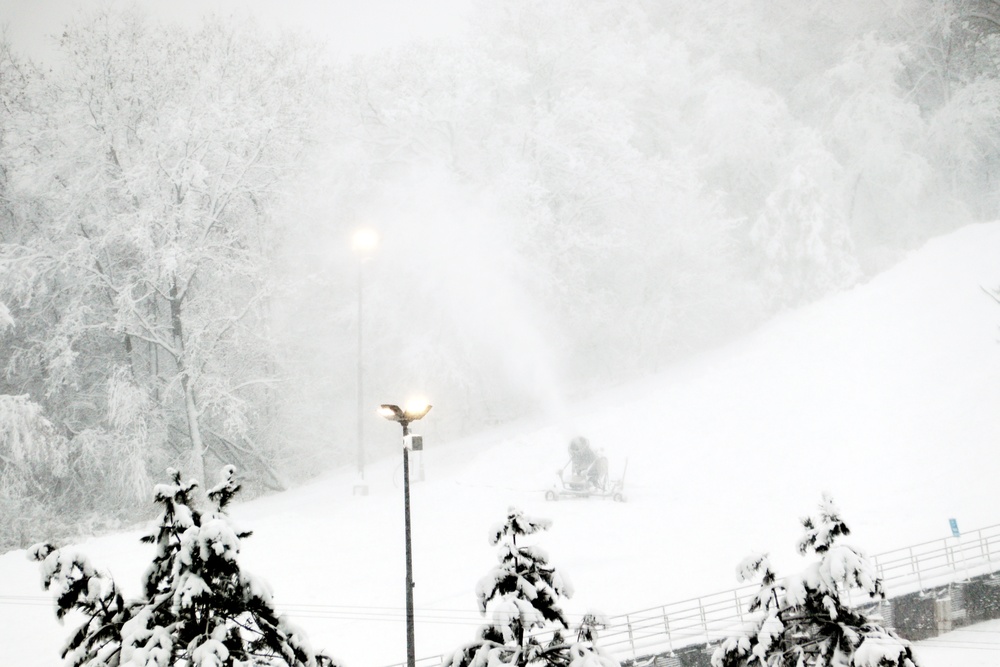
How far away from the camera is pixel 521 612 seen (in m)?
4.90

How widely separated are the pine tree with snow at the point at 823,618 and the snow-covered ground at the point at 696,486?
27.8 ft

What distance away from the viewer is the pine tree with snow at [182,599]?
4.31 m

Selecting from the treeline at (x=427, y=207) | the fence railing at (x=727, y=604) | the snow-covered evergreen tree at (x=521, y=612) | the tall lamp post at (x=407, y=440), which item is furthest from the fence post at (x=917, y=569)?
the treeline at (x=427, y=207)

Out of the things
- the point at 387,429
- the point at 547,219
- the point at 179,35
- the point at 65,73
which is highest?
the point at 179,35

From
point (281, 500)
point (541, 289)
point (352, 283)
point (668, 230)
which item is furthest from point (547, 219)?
point (281, 500)

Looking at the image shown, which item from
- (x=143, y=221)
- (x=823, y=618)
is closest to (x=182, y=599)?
(x=823, y=618)

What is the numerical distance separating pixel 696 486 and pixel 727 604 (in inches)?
259

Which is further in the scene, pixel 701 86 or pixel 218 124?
pixel 701 86

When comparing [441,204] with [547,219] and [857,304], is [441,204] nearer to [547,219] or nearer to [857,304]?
[547,219]

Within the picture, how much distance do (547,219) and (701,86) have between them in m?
13.6

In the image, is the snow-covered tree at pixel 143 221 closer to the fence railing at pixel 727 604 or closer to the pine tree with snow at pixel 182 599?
the fence railing at pixel 727 604

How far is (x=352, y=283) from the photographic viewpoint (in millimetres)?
32938

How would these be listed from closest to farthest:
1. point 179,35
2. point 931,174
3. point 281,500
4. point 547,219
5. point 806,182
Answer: point 281,500
point 179,35
point 547,219
point 806,182
point 931,174

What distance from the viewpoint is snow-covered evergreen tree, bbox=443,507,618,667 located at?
490 centimetres
